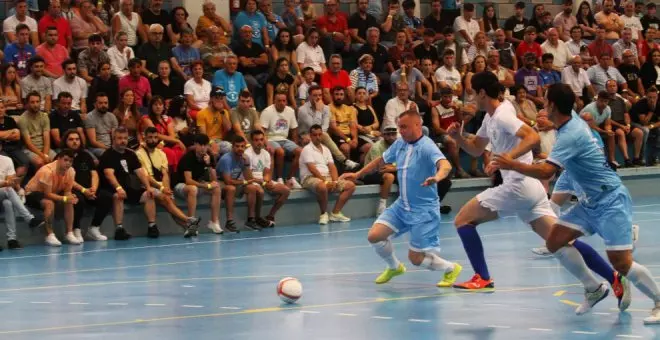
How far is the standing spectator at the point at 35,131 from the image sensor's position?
1903 centimetres

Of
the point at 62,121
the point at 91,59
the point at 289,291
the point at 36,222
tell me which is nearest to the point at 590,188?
the point at 289,291

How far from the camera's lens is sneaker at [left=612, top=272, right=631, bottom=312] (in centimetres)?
1022

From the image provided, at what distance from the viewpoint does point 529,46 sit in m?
27.0

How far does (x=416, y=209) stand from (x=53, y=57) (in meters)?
10.5

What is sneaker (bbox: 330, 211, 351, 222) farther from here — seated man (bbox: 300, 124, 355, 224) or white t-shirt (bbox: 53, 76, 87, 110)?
white t-shirt (bbox: 53, 76, 87, 110)

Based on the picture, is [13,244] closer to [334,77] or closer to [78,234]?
[78,234]

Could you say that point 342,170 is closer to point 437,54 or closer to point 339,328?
point 437,54

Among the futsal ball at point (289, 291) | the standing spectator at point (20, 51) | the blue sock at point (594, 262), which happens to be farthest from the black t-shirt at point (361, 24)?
the blue sock at point (594, 262)

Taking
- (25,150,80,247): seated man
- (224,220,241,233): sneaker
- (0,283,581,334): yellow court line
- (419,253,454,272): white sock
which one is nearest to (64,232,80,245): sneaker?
(25,150,80,247): seated man

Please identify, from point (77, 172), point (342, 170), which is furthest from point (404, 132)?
point (342, 170)

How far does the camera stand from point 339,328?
32.7 feet

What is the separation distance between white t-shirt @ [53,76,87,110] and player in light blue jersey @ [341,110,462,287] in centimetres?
906

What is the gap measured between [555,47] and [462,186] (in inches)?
219

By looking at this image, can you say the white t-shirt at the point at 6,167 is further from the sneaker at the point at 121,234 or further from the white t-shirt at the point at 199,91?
the white t-shirt at the point at 199,91
